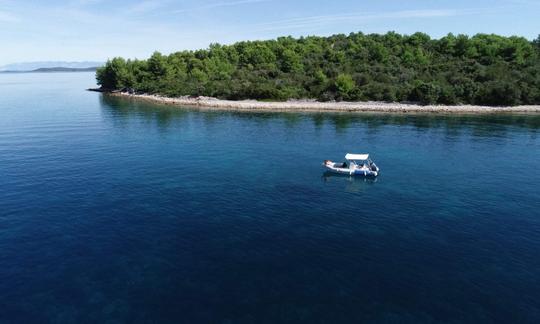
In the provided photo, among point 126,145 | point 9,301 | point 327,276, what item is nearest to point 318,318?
point 327,276

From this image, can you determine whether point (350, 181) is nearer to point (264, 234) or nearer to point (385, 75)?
point (264, 234)

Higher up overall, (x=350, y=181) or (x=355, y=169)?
(x=355, y=169)

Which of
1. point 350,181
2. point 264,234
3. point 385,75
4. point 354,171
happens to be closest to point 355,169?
point 354,171

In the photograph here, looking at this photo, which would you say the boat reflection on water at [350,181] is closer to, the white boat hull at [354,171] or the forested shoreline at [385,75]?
the white boat hull at [354,171]

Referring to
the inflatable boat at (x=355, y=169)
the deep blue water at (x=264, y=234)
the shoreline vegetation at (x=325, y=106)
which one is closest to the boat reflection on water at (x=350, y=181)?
Result: the deep blue water at (x=264, y=234)

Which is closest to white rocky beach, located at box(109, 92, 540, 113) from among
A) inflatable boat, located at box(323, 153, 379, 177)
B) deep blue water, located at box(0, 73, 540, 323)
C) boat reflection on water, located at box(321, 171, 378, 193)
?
deep blue water, located at box(0, 73, 540, 323)

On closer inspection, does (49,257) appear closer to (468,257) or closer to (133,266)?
(133,266)
